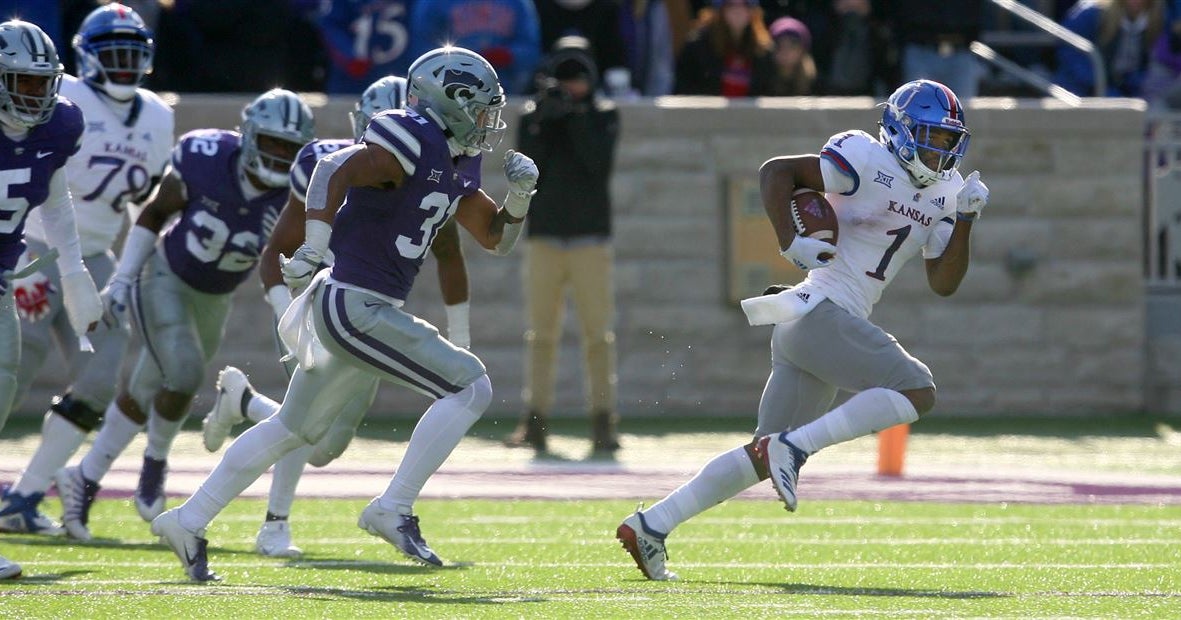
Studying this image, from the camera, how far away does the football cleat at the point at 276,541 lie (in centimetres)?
670

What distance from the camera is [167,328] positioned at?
7422 millimetres

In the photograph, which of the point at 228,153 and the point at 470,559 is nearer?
the point at 470,559

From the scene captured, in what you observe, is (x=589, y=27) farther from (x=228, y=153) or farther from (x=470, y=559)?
(x=470, y=559)

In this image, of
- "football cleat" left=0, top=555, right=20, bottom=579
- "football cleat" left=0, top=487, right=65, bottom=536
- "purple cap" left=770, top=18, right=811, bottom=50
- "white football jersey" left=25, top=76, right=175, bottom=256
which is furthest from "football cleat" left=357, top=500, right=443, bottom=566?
"purple cap" left=770, top=18, right=811, bottom=50

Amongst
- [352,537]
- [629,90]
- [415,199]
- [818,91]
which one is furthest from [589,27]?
[415,199]

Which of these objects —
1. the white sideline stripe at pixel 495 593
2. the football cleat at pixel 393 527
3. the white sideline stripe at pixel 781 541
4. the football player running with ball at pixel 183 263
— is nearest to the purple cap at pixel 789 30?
the football player running with ball at pixel 183 263

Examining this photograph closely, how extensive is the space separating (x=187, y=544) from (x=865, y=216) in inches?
87.7

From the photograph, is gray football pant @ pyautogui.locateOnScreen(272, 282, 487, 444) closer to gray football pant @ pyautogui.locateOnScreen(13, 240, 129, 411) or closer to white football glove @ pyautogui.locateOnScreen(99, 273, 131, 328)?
white football glove @ pyautogui.locateOnScreen(99, 273, 131, 328)

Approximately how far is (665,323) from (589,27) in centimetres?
182

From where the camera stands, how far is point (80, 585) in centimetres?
575

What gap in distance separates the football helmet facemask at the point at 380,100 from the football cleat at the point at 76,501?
5.26 ft

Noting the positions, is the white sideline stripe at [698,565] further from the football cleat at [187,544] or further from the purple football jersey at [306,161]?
the purple football jersey at [306,161]

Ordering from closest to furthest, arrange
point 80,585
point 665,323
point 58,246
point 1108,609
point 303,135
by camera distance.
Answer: point 1108,609, point 80,585, point 58,246, point 303,135, point 665,323

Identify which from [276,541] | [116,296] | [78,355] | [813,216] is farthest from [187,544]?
[78,355]
